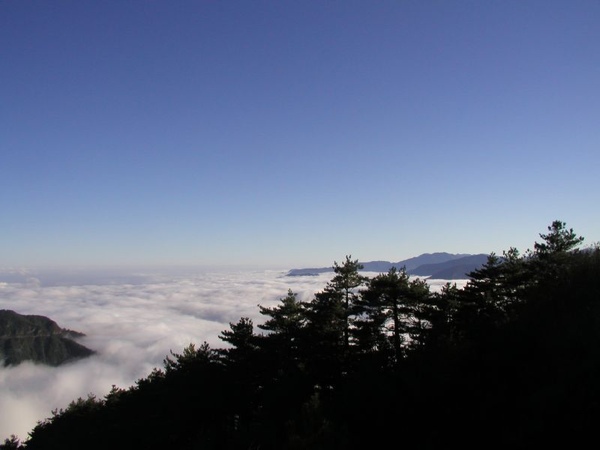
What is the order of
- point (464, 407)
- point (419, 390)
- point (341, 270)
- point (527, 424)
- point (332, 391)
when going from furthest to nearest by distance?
point (341, 270) < point (332, 391) < point (419, 390) < point (464, 407) < point (527, 424)

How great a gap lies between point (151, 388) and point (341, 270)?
2220 centimetres

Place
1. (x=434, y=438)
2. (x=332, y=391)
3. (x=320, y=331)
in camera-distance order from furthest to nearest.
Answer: (x=320, y=331)
(x=332, y=391)
(x=434, y=438)

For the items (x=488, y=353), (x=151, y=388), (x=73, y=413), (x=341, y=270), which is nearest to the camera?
(x=488, y=353)

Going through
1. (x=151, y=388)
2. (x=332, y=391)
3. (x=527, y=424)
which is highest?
(x=527, y=424)

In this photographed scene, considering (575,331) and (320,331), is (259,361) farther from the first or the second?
(575,331)

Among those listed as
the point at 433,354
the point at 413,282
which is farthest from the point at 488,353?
the point at 413,282

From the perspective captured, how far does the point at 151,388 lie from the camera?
34.0m

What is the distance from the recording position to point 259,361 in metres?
27.8

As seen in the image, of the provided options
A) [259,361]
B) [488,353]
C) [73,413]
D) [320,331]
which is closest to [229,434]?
[259,361]

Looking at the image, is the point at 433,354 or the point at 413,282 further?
the point at 413,282

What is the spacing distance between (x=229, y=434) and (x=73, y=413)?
3033 centimetres

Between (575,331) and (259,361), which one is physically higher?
(575,331)

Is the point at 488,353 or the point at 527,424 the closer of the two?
the point at 527,424

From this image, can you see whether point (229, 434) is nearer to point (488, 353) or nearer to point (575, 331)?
point (488, 353)
